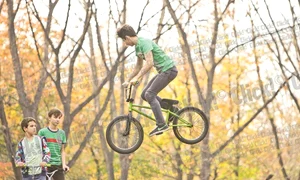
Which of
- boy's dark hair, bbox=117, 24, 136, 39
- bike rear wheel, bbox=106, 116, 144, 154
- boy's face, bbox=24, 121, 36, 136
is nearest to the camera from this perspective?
boy's face, bbox=24, 121, 36, 136

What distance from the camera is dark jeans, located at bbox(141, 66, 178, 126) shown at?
7.91 m

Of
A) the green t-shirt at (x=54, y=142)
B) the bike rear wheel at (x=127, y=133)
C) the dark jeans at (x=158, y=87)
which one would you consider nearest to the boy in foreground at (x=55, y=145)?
the green t-shirt at (x=54, y=142)

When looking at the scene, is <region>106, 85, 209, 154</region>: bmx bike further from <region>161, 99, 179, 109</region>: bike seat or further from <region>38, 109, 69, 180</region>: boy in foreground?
<region>38, 109, 69, 180</region>: boy in foreground

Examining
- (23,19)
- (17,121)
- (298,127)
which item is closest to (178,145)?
(298,127)

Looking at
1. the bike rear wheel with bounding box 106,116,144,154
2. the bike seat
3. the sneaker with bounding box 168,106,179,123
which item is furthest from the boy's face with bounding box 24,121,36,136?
the sneaker with bounding box 168,106,179,123

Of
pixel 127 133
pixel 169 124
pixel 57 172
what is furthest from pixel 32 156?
pixel 169 124

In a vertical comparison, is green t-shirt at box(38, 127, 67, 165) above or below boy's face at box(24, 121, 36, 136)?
below

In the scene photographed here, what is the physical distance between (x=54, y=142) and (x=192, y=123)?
240 cm

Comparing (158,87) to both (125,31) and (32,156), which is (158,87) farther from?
(32,156)

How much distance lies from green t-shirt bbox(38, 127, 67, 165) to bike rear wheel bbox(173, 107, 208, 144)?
1.90 m

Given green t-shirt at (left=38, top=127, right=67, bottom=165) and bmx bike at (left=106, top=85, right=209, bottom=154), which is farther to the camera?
bmx bike at (left=106, top=85, right=209, bottom=154)

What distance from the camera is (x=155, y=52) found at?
25.8 ft

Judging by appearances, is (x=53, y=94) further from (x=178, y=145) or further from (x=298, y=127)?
(x=298, y=127)

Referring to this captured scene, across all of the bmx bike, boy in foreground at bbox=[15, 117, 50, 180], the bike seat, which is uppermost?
the bike seat
